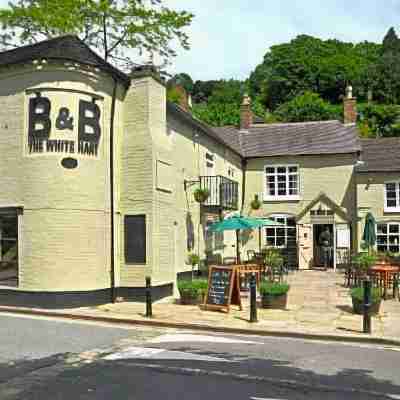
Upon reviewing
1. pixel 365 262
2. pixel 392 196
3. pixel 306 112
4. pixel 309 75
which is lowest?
pixel 365 262

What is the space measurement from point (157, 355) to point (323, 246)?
66.1 ft

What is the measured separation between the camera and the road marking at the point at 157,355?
8531mm

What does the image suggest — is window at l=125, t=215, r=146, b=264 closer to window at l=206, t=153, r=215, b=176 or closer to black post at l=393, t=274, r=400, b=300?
window at l=206, t=153, r=215, b=176

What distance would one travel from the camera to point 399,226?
26156 mm

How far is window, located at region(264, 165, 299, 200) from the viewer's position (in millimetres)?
28422

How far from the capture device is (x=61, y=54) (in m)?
14.3

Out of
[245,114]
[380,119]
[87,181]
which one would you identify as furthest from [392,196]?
[380,119]

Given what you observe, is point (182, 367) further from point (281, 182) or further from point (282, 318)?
point (281, 182)

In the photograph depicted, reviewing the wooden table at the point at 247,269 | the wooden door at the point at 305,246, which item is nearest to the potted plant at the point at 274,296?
the wooden table at the point at 247,269

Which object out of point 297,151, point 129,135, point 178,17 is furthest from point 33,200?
point 178,17

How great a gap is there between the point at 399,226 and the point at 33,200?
61.4 feet

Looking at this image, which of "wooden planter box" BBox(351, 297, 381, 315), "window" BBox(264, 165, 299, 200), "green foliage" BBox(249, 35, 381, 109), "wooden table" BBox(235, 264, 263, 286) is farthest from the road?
"green foliage" BBox(249, 35, 381, 109)

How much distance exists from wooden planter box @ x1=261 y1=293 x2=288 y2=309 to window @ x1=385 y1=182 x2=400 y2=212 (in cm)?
1446

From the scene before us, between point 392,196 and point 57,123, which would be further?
point 392,196
